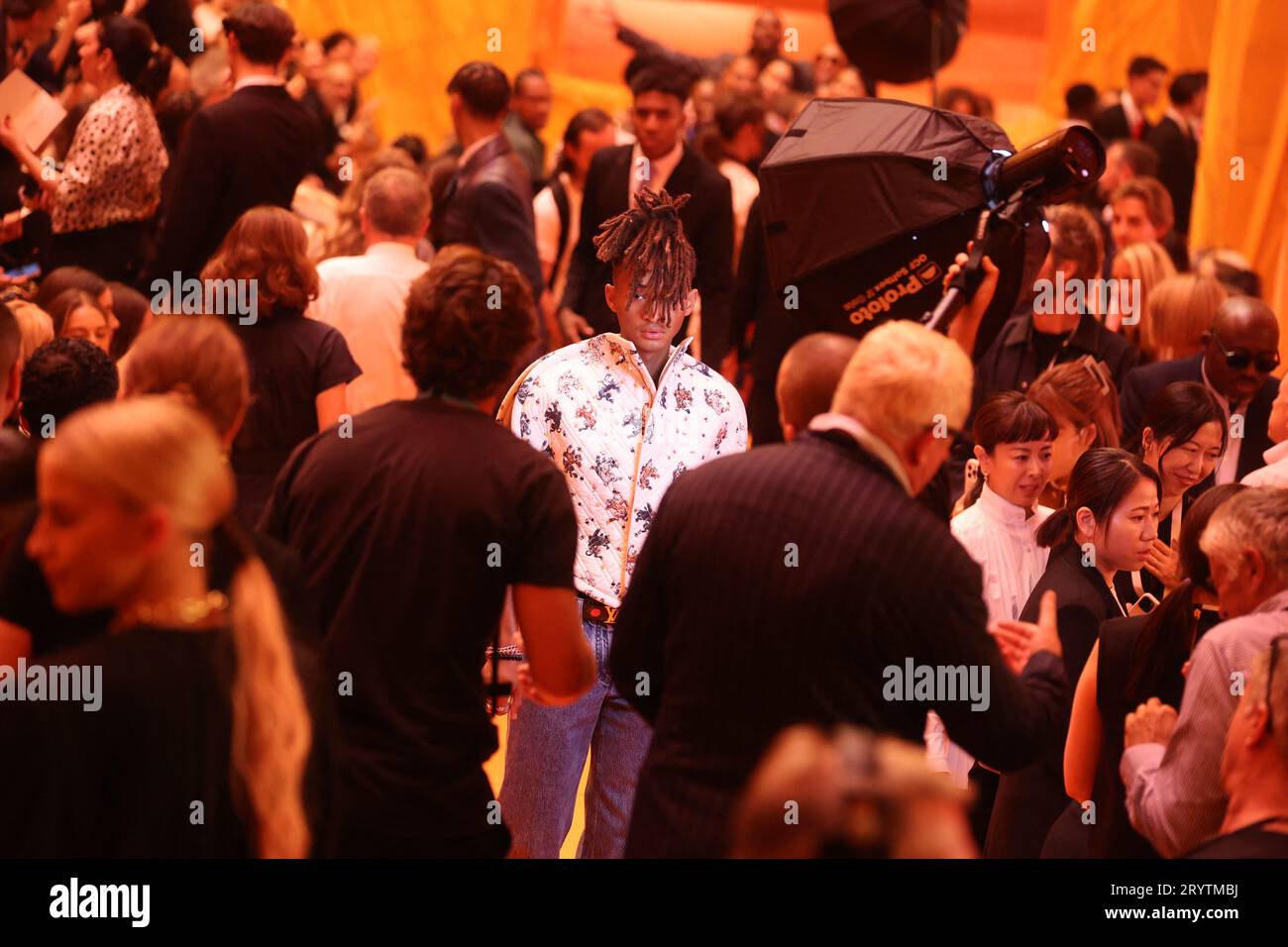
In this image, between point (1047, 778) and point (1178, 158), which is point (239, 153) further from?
point (1178, 158)

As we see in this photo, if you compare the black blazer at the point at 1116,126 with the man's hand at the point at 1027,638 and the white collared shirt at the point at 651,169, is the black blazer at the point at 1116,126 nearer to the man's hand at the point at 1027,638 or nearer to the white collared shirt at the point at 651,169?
the white collared shirt at the point at 651,169

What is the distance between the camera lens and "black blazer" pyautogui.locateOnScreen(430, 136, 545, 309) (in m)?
6.02

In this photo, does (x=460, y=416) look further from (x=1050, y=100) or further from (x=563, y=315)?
(x=1050, y=100)

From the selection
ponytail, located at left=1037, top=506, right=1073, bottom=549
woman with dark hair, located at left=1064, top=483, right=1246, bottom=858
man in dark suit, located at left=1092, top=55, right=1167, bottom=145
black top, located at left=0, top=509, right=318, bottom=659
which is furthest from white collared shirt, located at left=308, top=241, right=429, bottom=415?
man in dark suit, located at left=1092, top=55, right=1167, bottom=145

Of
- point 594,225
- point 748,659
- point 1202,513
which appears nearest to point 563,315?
point 594,225

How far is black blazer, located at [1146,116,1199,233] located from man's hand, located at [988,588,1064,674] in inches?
281

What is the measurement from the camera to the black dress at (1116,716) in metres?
3.07

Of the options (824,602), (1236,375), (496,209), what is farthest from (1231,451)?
(824,602)

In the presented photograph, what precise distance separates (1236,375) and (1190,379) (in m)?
0.19

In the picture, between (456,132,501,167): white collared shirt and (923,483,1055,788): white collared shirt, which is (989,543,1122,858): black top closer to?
(923,483,1055,788): white collared shirt

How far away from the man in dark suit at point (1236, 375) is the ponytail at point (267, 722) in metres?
3.31

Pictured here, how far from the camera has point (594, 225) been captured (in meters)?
6.20

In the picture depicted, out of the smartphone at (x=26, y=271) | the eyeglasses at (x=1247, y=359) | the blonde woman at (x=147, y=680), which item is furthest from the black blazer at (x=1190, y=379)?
the smartphone at (x=26, y=271)
